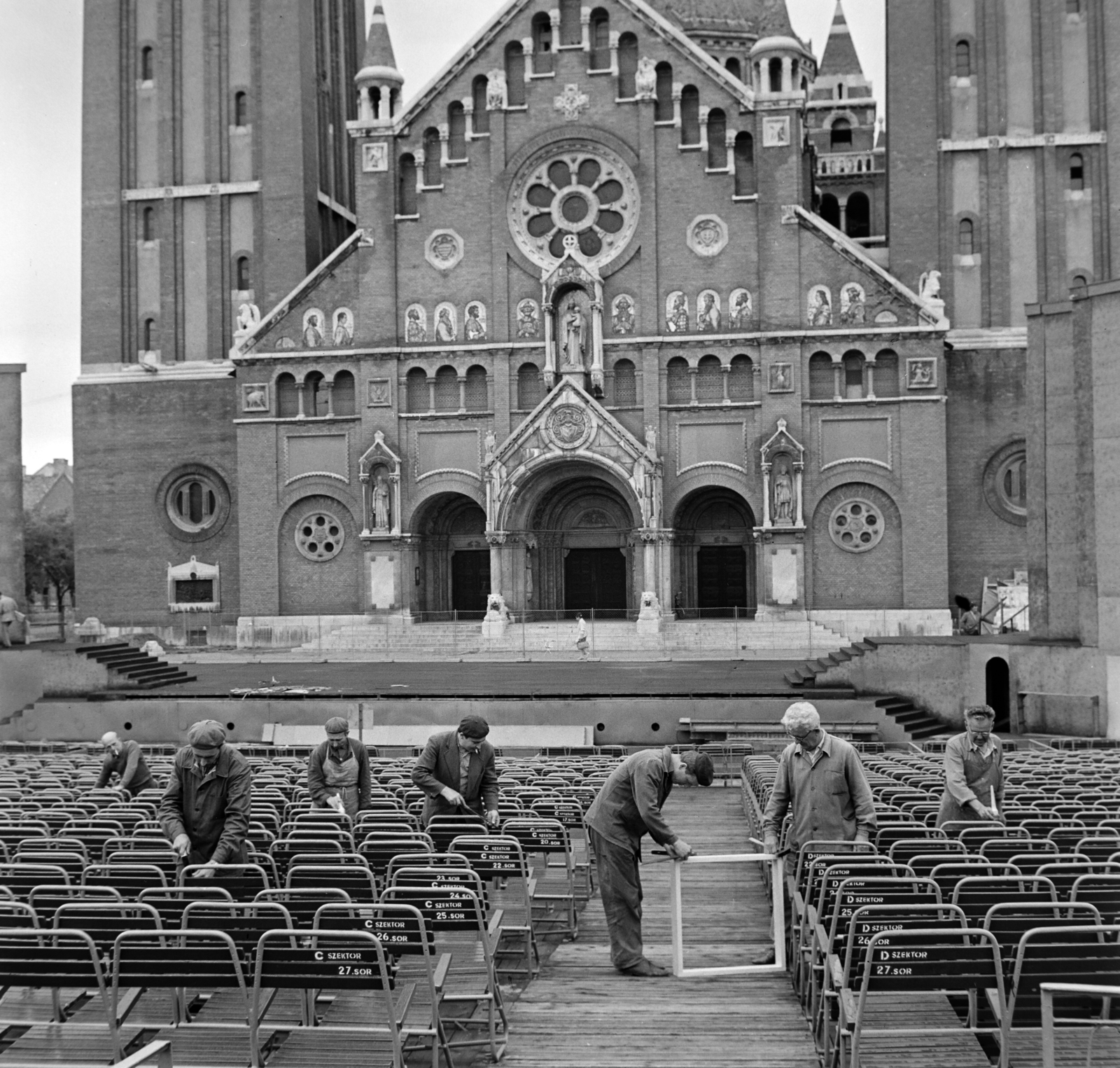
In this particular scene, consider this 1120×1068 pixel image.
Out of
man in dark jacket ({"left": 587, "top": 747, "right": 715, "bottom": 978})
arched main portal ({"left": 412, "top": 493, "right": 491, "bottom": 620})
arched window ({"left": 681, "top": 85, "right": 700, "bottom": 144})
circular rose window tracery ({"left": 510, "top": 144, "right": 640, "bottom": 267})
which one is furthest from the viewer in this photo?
arched main portal ({"left": 412, "top": 493, "right": 491, "bottom": 620})

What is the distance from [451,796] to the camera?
1300 cm

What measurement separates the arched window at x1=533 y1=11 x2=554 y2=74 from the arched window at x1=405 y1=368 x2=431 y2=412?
10444 mm

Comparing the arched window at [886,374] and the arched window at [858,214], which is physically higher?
the arched window at [858,214]

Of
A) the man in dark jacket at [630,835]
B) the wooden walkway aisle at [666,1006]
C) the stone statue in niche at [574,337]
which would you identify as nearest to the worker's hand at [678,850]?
the man in dark jacket at [630,835]

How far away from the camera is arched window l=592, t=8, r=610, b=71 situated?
5041cm

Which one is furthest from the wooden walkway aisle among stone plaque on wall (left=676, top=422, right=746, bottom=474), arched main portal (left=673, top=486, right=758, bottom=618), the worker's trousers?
arched main portal (left=673, top=486, right=758, bottom=618)

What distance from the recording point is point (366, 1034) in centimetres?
795

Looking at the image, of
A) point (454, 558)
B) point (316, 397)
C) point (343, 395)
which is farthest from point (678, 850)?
point (316, 397)

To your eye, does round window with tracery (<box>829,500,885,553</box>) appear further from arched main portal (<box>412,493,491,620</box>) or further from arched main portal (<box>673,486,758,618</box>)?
arched main portal (<box>412,493,491,620</box>)

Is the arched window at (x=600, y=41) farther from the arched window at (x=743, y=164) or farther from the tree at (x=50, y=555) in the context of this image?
the tree at (x=50, y=555)

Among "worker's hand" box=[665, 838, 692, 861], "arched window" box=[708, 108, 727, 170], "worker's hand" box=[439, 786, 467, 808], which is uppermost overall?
"arched window" box=[708, 108, 727, 170]

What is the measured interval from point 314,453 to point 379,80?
12.3 m

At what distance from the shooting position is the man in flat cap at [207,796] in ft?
35.3

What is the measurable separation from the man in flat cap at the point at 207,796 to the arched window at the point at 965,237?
42.7m
